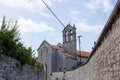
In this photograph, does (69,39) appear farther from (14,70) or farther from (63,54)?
(14,70)

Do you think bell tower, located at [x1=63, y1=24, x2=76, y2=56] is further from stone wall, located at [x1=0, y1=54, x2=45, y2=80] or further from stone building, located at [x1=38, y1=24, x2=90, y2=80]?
stone wall, located at [x1=0, y1=54, x2=45, y2=80]

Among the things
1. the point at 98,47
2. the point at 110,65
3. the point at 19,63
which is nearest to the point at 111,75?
the point at 110,65

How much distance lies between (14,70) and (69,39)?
43508 millimetres

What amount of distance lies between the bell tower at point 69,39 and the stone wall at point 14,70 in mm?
39878

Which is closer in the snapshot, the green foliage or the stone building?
the green foliage

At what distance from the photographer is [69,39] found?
54.8 meters

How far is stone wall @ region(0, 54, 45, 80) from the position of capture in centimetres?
1021

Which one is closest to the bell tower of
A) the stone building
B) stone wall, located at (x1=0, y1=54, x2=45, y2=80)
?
the stone building

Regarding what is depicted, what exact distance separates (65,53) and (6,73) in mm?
43963

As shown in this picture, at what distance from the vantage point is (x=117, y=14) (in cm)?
658

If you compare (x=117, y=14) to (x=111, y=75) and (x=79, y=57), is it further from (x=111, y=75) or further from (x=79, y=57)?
(x=79, y=57)

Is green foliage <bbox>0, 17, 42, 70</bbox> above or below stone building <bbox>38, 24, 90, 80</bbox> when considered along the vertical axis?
below

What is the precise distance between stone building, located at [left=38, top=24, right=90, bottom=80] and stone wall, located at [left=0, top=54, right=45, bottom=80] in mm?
39548

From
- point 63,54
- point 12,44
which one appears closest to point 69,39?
point 63,54
